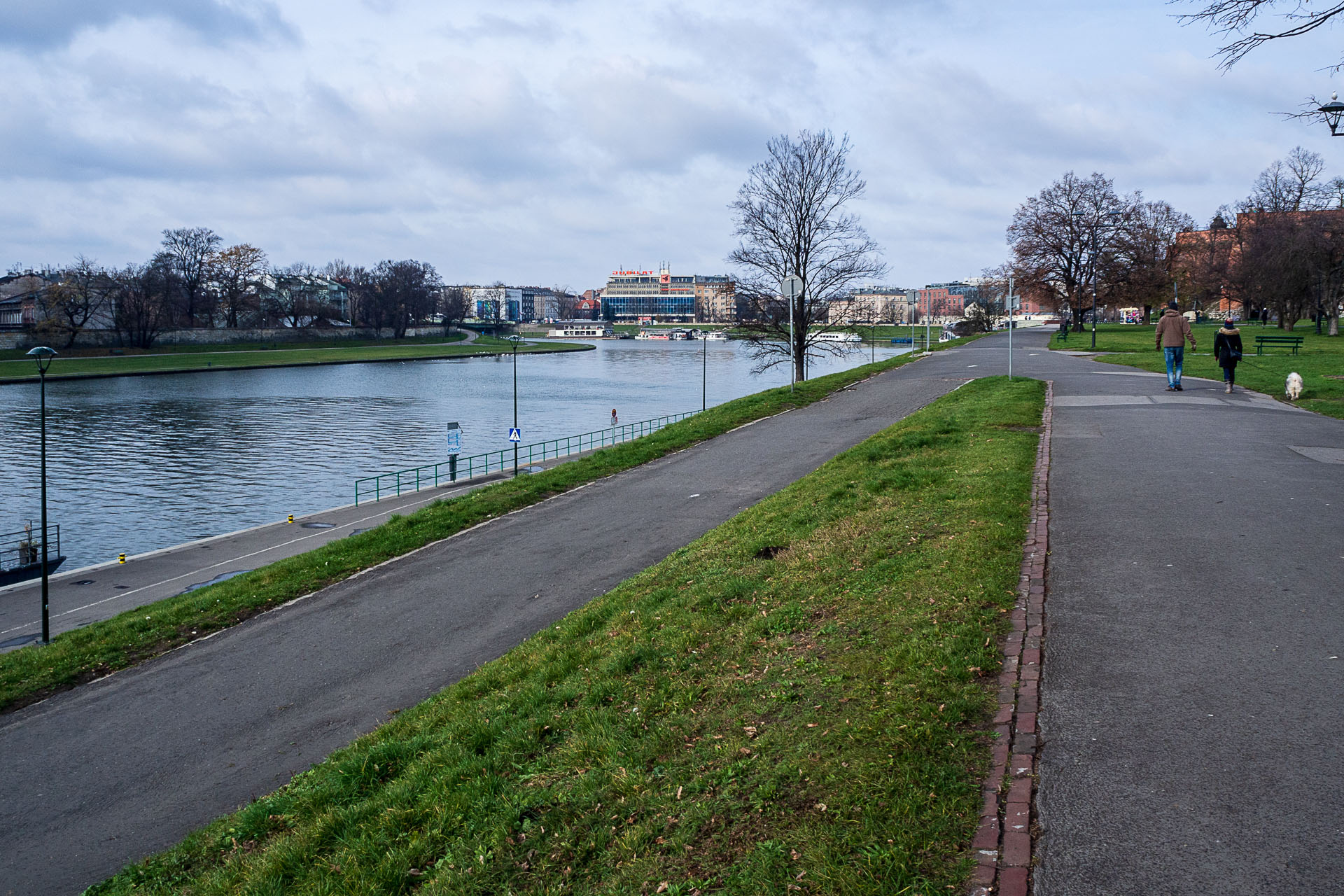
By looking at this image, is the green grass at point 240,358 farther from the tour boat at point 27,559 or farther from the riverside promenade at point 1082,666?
the riverside promenade at point 1082,666

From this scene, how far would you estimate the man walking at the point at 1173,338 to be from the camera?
62.6 feet

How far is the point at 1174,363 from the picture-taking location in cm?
2044

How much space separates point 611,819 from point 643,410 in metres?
58.4

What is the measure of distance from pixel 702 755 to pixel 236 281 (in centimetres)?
13521

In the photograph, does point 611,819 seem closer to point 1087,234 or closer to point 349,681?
point 349,681

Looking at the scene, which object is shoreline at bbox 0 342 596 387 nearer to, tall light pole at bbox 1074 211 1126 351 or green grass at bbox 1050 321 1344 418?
green grass at bbox 1050 321 1344 418

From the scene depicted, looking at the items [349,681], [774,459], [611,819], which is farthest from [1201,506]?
[774,459]

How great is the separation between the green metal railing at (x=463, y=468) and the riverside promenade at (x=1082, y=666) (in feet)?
51.7

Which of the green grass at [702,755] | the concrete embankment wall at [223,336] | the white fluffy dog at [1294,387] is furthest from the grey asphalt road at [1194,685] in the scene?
the concrete embankment wall at [223,336]

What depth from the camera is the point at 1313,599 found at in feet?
22.6

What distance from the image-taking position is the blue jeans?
65.7 feet

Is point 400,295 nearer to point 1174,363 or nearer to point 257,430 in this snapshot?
point 257,430

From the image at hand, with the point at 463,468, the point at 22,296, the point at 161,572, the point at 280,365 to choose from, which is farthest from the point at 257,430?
the point at 22,296

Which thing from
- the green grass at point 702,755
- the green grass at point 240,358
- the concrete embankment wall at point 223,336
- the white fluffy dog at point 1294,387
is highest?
the concrete embankment wall at point 223,336
